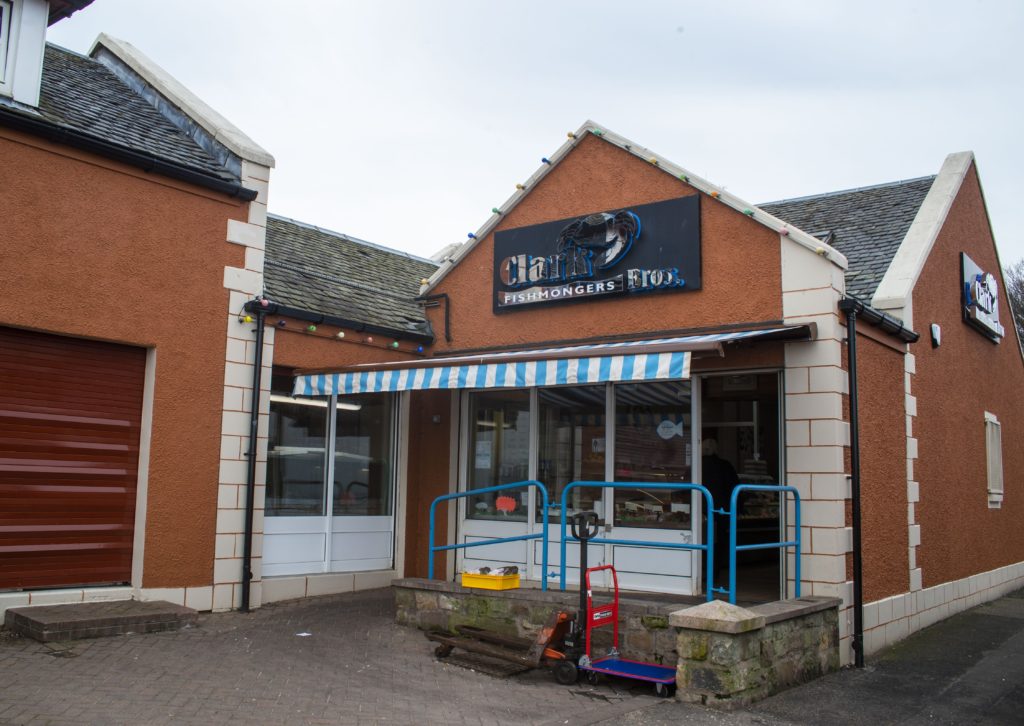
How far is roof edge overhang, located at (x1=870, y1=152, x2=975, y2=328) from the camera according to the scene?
10.0 metres

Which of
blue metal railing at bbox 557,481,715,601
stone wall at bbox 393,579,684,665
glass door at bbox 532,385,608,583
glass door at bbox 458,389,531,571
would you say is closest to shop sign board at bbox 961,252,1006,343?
glass door at bbox 532,385,608,583

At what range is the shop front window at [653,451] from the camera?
9336mm

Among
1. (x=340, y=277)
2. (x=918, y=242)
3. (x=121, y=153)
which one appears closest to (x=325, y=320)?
(x=340, y=277)

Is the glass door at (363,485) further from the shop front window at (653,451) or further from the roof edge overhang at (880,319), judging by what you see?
the roof edge overhang at (880,319)

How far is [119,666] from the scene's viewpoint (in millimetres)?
6680

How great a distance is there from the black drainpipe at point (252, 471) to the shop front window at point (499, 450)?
2.76 m

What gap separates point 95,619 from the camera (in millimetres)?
7500

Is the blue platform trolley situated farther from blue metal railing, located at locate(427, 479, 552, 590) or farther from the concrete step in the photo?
the concrete step

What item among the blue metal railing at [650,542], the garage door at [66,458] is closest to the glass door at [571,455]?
the blue metal railing at [650,542]

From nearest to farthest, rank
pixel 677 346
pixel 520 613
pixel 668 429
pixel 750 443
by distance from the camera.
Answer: pixel 677 346, pixel 520 613, pixel 668 429, pixel 750 443

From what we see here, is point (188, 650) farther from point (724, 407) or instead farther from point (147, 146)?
point (724, 407)

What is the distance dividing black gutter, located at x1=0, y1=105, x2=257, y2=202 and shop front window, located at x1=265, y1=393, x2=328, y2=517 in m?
2.40

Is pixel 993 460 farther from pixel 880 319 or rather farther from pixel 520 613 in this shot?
pixel 520 613

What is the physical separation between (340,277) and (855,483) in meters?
7.38
